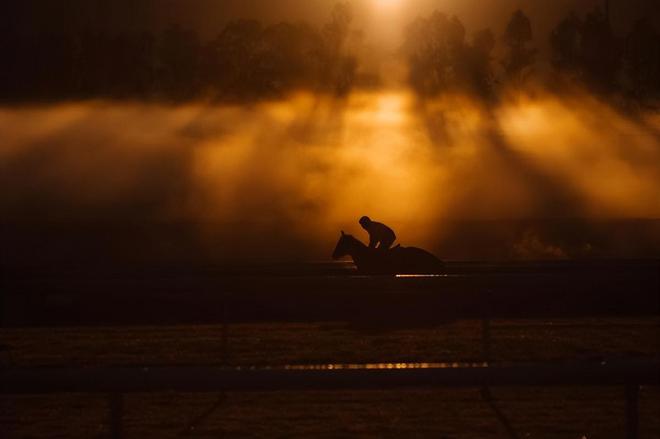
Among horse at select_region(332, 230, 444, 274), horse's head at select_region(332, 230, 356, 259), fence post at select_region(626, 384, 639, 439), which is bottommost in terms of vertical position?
fence post at select_region(626, 384, 639, 439)

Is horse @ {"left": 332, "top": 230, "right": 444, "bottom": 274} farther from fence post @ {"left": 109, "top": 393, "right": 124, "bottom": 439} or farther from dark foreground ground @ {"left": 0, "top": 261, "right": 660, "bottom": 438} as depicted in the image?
fence post @ {"left": 109, "top": 393, "right": 124, "bottom": 439}

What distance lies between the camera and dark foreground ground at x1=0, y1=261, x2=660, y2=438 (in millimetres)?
8453

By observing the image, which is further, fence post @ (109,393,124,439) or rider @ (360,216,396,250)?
rider @ (360,216,396,250)

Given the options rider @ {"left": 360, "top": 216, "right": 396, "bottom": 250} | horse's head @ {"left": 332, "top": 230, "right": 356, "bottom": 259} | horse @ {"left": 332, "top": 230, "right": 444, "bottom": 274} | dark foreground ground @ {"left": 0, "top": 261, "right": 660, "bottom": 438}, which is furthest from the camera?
rider @ {"left": 360, "top": 216, "right": 396, "bottom": 250}

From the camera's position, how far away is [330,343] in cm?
1327

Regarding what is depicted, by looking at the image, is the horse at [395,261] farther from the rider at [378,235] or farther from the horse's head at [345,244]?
the rider at [378,235]

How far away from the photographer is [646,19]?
228ft

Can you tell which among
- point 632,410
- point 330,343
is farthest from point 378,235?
point 632,410

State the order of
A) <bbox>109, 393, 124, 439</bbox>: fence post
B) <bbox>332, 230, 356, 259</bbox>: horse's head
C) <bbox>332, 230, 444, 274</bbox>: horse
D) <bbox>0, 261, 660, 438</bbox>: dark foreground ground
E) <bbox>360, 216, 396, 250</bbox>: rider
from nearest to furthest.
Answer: <bbox>109, 393, 124, 439</bbox>: fence post < <bbox>0, 261, 660, 438</bbox>: dark foreground ground < <bbox>332, 230, 444, 274</bbox>: horse < <bbox>332, 230, 356, 259</bbox>: horse's head < <bbox>360, 216, 396, 250</bbox>: rider

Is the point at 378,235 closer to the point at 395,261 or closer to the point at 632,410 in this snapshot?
the point at 395,261

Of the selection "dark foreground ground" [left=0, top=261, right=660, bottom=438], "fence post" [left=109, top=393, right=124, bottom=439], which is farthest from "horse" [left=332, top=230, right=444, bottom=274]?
"fence post" [left=109, top=393, right=124, bottom=439]

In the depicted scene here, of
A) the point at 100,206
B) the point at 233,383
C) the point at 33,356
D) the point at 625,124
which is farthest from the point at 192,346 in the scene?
the point at 625,124

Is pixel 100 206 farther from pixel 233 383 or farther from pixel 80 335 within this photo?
pixel 233 383

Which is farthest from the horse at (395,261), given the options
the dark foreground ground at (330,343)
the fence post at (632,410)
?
the fence post at (632,410)
